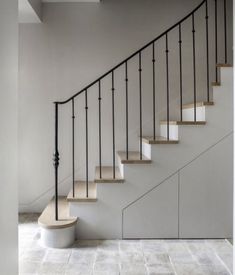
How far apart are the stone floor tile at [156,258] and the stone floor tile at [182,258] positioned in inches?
2.0

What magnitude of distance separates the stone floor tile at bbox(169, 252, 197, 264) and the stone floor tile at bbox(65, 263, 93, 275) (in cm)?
71

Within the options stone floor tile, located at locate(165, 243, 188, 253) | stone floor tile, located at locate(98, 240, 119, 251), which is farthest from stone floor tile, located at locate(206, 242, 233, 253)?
stone floor tile, located at locate(98, 240, 119, 251)

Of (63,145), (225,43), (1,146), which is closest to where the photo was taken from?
(1,146)

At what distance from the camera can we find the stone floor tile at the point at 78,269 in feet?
7.73

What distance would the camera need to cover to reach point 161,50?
4012 mm

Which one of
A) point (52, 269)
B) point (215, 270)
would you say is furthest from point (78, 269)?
point (215, 270)

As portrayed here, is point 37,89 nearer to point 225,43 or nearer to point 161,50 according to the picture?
point 161,50

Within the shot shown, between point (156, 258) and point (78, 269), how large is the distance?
67 centimetres

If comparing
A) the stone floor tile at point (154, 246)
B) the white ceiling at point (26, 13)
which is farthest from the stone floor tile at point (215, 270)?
the white ceiling at point (26, 13)

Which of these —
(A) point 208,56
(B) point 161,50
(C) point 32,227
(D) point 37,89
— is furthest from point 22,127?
(A) point 208,56

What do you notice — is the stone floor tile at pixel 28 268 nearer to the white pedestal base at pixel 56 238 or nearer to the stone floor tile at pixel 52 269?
the stone floor tile at pixel 52 269

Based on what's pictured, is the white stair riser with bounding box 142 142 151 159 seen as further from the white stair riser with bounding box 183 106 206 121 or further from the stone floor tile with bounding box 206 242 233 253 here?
the stone floor tile with bounding box 206 242 233 253

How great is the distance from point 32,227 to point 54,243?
64 centimetres

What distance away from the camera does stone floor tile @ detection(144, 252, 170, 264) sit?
100 inches
